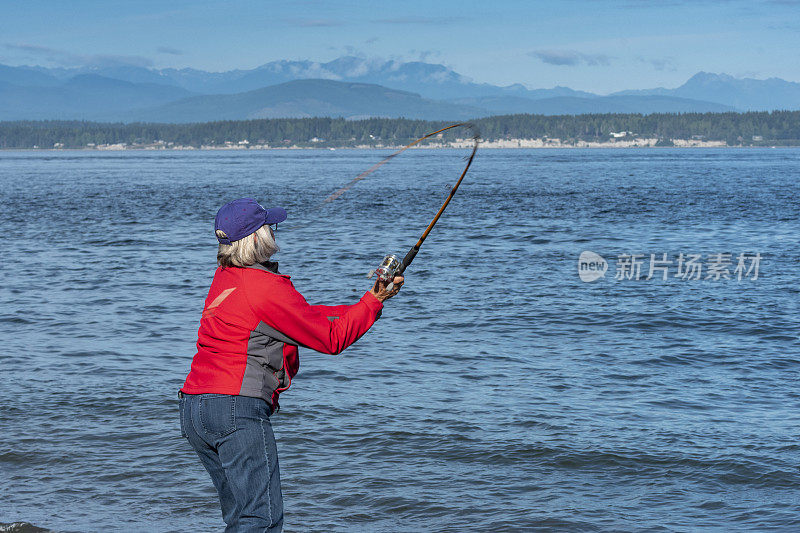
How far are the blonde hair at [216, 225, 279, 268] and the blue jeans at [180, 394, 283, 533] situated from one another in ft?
2.17

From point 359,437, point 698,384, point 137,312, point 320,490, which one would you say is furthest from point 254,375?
point 137,312

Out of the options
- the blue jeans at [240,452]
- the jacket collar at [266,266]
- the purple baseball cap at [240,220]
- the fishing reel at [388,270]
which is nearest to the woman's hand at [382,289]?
the fishing reel at [388,270]

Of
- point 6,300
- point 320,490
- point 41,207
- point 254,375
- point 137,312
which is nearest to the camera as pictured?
point 254,375

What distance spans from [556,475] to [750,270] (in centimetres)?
1633

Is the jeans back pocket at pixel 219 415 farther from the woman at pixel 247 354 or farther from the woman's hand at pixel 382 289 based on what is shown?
the woman's hand at pixel 382 289

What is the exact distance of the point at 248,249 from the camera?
4379mm

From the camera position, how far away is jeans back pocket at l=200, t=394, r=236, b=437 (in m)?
4.28

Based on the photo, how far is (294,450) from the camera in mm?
8758

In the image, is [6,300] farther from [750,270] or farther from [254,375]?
[750,270]

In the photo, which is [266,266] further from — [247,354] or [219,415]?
[219,415]

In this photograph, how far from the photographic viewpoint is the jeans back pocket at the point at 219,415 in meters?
4.28

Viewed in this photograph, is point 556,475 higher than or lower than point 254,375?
lower
